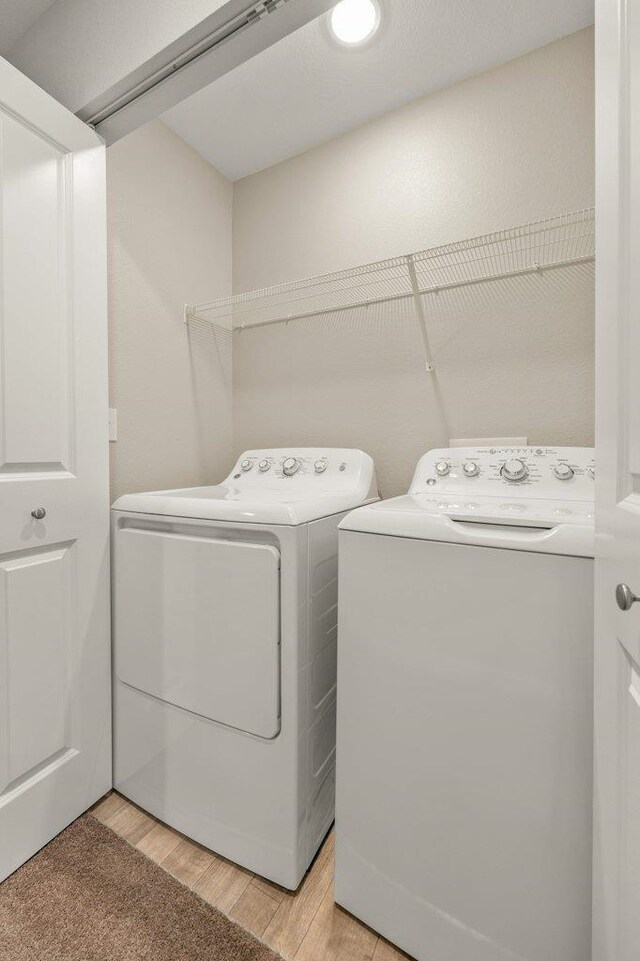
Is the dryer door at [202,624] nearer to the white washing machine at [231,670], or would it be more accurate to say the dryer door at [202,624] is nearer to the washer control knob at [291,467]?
the white washing machine at [231,670]

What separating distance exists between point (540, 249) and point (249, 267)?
1.35 meters

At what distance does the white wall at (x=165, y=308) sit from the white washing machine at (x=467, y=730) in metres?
1.13

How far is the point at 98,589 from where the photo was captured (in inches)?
55.6

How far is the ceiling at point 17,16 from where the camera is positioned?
133 cm

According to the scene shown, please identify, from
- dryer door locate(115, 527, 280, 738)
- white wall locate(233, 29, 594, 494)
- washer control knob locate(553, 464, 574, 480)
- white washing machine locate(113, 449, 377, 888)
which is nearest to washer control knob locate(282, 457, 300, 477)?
white wall locate(233, 29, 594, 494)

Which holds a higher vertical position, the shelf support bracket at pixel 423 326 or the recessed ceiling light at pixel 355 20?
the recessed ceiling light at pixel 355 20

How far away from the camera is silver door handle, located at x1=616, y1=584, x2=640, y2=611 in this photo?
0.57 meters

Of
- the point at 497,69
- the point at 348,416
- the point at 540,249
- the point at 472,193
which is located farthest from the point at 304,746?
the point at 497,69

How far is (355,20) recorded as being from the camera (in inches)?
Answer: 56.6

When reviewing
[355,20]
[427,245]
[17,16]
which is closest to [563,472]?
[427,245]

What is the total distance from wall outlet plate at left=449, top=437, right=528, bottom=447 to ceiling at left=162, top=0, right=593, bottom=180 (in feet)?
4.58

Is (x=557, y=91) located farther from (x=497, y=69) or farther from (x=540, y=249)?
(x=540, y=249)

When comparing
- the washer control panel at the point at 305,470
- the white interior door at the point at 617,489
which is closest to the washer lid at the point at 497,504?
the white interior door at the point at 617,489

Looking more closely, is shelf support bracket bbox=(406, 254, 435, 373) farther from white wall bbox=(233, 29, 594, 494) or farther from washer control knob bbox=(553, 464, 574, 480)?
washer control knob bbox=(553, 464, 574, 480)
